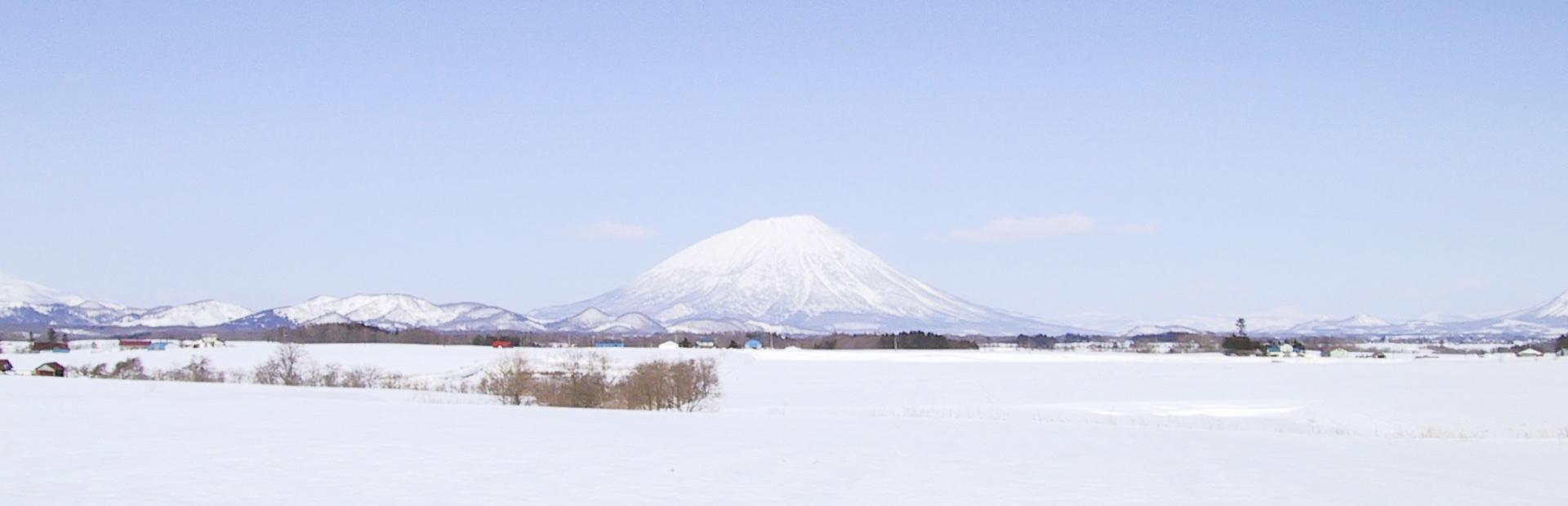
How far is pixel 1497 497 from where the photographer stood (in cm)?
1195

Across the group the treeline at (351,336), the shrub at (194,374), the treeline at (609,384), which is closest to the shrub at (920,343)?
the treeline at (351,336)

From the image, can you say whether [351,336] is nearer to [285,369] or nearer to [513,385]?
[285,369]

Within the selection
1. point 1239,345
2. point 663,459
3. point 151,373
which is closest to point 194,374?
point 151,373

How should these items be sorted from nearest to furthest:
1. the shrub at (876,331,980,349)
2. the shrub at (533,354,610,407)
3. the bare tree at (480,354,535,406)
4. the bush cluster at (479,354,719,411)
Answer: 1. the shrub at (533,354,610,407)
2. the bush cluster at (479,354,719,411)
3. the bare tree at (480,354,535,406)
4. the shrub at (876,331,980,349)

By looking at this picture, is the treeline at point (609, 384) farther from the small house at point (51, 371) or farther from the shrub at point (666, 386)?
the small house at point (51, 371)

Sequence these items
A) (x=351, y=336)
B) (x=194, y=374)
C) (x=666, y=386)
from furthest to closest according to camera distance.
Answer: (x=351, y=336), (x=194, y=374), (x=666, y=386)

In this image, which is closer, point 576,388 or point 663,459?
point 663,459

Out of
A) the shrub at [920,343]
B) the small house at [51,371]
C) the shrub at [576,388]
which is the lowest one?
the shrub at [576,388]

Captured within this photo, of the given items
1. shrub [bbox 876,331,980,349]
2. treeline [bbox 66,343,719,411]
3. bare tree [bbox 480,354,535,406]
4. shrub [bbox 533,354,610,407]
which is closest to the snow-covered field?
bare tree [bbox 480,354,535,406]

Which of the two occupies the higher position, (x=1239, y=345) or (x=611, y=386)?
(x=1239, y=345)

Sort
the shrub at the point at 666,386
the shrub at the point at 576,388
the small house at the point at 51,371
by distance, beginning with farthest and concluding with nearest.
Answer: the small house at the point at 51,371 < the shrub at the point at 666,386 < the shrub at the point at 576,388

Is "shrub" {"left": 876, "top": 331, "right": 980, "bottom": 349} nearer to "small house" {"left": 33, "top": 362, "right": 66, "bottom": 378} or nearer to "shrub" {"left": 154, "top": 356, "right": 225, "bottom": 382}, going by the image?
"shrub" {"left": 154, "top": 356, "right": 225, "bottom": 382}

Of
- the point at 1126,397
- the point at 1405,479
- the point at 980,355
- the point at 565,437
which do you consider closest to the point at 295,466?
the point at 565,437

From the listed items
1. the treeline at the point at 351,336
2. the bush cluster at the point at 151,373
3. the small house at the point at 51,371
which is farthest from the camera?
the treeline at the point at 351,336
